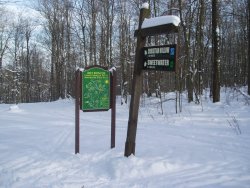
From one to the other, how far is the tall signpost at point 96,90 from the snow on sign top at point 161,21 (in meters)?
1.72

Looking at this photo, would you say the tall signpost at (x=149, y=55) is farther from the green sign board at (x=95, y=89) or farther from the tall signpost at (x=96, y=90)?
the green sign board at (x=95, y=89)

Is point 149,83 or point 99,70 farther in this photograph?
point 149,83

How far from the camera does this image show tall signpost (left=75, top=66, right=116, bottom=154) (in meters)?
7.39

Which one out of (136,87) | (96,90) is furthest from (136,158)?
(96,90)

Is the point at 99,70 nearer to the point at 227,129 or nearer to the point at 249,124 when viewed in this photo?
the point at 227,129

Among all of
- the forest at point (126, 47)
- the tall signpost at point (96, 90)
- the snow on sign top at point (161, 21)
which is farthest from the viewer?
the forest at point (126, 47)

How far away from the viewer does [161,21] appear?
5.92 m

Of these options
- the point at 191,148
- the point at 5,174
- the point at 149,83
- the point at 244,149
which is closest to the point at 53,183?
the point at 5,174

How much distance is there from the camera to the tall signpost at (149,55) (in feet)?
19.1

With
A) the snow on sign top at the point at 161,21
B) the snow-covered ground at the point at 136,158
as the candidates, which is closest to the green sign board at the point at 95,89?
the snow-covered ground at the point at 136,158

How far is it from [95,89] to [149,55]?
1796mm

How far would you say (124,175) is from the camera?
5586 mm

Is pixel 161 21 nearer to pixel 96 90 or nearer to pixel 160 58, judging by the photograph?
pixel 160 58

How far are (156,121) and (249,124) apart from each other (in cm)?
333
